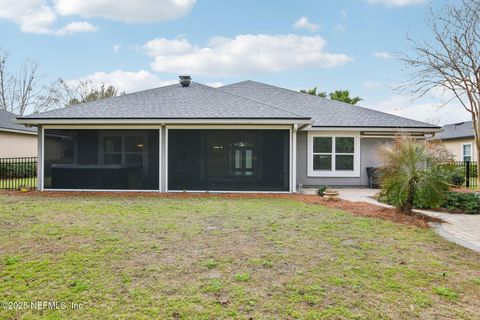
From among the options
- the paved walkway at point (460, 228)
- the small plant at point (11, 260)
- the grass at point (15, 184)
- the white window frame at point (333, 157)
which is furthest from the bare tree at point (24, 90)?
the paved walkway at point (460, 228)

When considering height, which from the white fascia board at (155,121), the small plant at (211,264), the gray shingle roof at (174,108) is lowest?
the small plant at (211,264)

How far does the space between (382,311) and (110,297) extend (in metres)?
2.84

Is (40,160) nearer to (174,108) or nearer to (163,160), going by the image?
(163,160)

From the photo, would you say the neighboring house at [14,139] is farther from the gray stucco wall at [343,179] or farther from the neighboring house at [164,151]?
the gray stucco wall at [343,179]

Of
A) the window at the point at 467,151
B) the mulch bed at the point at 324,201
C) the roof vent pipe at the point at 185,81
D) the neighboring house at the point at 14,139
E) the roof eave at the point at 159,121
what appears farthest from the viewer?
the window at the point at 467,151

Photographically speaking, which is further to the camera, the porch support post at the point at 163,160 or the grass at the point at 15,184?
the grass at the point at 15,184

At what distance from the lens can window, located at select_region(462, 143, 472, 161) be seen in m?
23.9

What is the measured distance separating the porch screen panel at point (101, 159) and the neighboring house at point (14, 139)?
10.1 m

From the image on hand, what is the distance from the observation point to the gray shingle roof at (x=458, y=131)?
24.3m

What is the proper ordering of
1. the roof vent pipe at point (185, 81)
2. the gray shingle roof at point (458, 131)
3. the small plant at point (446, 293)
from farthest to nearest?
1. the gray shingle roof at point (458, 131)
2. the roof vent pipe at point (185, 81)
3. the small plant at point (446, 293)

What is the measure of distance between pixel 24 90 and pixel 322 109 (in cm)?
3510

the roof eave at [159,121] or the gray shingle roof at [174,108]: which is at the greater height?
the gray shingle roof at [174,108]

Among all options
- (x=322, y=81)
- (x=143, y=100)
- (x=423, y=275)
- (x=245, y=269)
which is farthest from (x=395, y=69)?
(x=322, y=81)

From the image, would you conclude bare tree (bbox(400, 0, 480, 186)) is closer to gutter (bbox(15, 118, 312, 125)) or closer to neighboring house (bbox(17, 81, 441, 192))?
neighboring house (bbox(17, 81, 441, 192))
